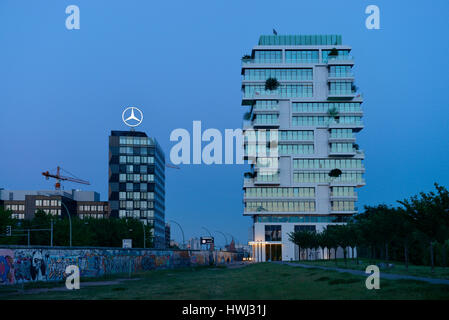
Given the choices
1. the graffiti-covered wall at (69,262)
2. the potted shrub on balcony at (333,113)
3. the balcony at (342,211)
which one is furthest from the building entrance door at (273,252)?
the graffiti-covered wall at (69,262)

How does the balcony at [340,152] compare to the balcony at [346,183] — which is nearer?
the balcony at [346,183]

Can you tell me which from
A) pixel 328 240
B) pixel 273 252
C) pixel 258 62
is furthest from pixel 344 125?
pixel 328 240

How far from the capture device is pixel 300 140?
128125 millimetres

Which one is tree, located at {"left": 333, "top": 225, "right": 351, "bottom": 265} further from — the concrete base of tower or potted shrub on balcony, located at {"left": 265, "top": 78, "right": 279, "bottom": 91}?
potted shrub on balcony, located at {"left": 265, "top": 78, "right": 279, "bottom": 91}

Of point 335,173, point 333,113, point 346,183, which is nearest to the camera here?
point 335,173

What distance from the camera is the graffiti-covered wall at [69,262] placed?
42781mm

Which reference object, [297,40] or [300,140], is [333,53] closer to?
[297,40]

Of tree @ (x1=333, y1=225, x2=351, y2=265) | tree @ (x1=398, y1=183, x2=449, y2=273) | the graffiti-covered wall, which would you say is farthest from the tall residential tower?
tree @ (x1=398, y1=183, x2=449, y2=273)

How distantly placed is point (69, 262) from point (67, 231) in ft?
175

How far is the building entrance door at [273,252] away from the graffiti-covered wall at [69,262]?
37437mm

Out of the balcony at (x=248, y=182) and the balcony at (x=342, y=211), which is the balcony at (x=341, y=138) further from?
the balcony at (x=248, y=182)

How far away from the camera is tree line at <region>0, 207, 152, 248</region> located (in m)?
94.6

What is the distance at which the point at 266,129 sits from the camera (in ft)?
416

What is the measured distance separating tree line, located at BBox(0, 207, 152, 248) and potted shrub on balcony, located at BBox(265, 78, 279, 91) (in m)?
45.1
